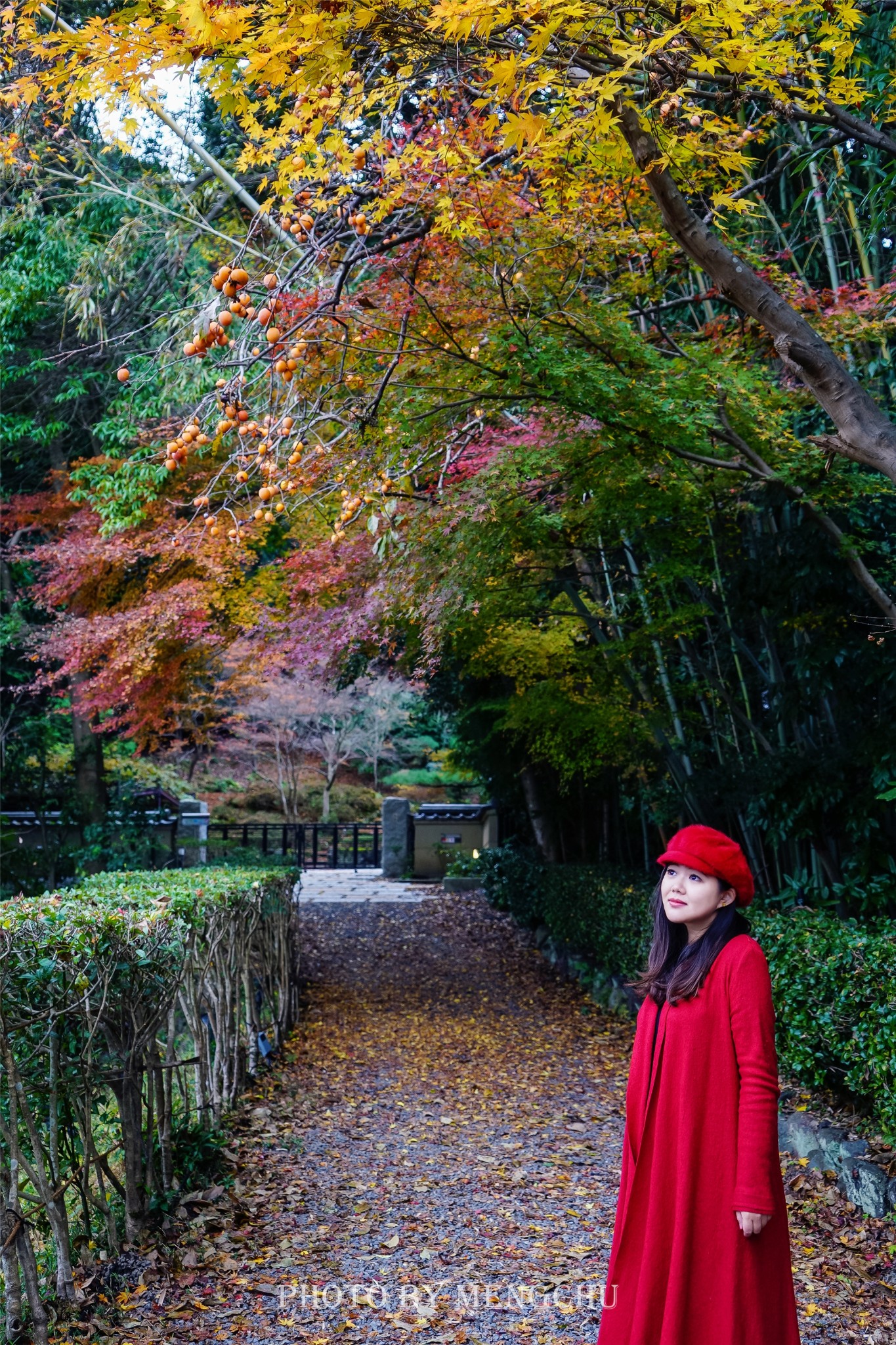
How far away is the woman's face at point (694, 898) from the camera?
229 centimetres

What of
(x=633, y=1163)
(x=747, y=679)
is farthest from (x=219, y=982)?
(x=747, y=679)

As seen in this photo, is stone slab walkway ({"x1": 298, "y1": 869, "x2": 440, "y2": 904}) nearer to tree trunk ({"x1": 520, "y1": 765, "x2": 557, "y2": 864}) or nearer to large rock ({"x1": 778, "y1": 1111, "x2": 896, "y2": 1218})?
tree trunk ({"x1": 520, "y1": 765, "x2": 557, "y2": 864})

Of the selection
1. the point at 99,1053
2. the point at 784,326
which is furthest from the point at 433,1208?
the point at 784,326

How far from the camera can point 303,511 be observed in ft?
25.3

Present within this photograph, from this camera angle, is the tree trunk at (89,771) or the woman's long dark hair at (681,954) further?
the tree trunk at (89,771)

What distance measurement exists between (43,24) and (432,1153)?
8.57 metres

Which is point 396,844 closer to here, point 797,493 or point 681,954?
point 797,493

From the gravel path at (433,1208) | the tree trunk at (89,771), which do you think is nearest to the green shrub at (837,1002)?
the gravel path at (433,1208)

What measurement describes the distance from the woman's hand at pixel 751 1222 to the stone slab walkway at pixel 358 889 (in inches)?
452

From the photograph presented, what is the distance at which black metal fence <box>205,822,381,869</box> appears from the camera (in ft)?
63.8

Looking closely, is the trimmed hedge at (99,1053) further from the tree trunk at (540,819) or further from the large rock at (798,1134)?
the tree trunk at (540,819)

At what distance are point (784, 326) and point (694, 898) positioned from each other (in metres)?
1.72

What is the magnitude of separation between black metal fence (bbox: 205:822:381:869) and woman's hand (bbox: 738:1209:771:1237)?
16621 millimetres

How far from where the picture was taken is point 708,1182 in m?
2.08
